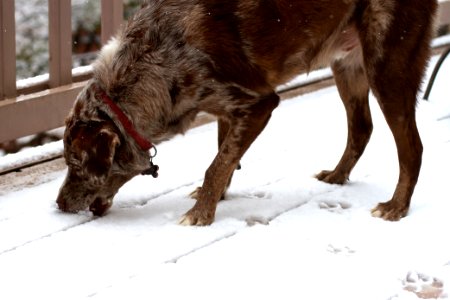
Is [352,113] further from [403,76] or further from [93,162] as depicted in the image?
[93,162]

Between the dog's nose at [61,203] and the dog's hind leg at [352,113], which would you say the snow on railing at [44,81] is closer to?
the dog's nose at [61,203]

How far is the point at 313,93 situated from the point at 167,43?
239 cm

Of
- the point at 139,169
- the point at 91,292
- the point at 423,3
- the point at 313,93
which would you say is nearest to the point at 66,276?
the point at 91,292

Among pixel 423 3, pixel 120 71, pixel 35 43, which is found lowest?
pixel 35 43

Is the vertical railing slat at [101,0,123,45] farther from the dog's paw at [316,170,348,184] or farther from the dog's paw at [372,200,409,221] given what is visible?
the dog's paw at [372,200,409,221]

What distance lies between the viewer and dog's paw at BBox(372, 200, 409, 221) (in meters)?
4.01

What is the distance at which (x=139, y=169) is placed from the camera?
394 cm

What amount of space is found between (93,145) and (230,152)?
23.4 inches

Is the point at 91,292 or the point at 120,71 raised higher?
the point at 120,71

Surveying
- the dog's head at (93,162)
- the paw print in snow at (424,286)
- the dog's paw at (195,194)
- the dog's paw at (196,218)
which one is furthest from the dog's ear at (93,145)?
the paw print in snow at (424,286)

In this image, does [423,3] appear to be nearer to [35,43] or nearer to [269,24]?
[269,24]

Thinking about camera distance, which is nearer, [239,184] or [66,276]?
[66,276]

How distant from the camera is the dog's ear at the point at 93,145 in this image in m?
3.73

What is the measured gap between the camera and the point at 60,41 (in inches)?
193
